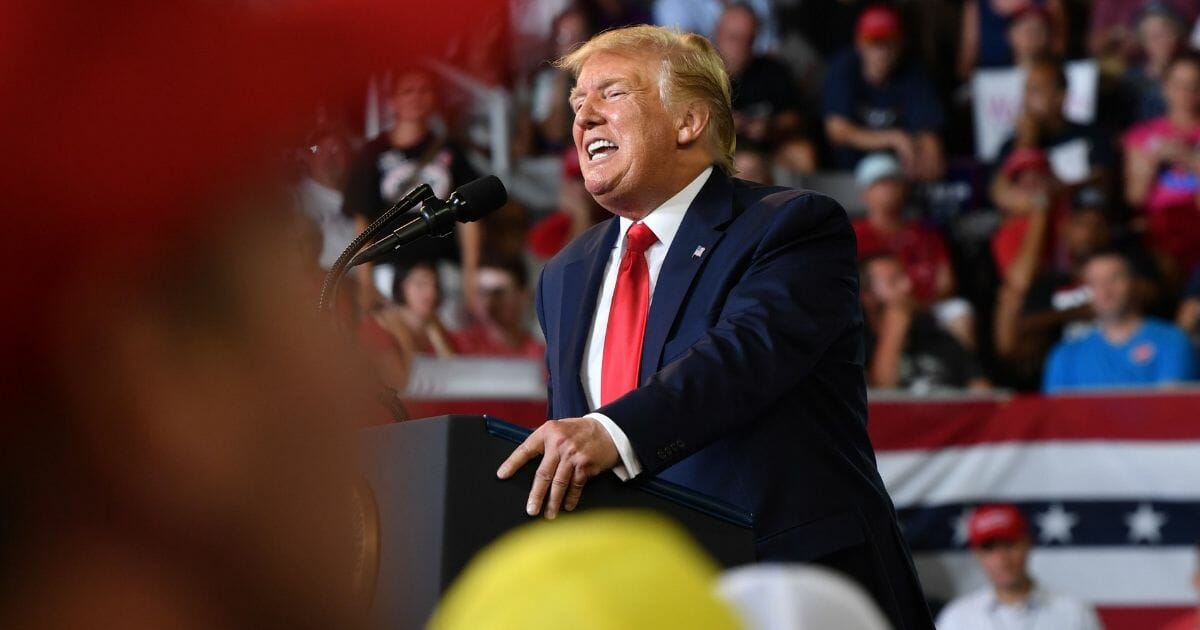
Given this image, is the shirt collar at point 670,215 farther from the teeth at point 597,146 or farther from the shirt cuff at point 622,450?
the shirt cuff at point 622,450

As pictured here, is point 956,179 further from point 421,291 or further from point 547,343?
point 547,343

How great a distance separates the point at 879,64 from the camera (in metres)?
7.32

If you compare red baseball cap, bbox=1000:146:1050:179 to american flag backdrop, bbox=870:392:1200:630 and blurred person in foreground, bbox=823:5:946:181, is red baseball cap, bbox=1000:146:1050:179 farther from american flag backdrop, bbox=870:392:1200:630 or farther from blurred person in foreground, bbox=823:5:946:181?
american flag backdrop, bbox=870:392:1200:630

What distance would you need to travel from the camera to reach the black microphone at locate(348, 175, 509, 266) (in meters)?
2.03

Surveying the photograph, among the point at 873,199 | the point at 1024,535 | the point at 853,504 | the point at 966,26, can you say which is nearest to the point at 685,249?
the point at 853,504

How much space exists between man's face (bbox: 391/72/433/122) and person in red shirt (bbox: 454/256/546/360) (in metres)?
5.12

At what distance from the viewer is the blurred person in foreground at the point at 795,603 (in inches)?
22.5

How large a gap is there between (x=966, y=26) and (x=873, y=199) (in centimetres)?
150

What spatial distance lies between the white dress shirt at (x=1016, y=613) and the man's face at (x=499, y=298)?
1.91 meters

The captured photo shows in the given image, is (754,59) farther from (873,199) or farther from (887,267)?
(887,267)

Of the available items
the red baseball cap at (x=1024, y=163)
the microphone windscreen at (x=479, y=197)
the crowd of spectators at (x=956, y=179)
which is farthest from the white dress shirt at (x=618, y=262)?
the red baseball cap at (x=1024, y=163)

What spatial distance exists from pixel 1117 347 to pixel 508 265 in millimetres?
2359

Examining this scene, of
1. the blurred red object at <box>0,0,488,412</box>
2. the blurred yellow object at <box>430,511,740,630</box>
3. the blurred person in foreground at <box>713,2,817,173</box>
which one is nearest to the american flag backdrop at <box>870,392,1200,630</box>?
the blurred person in foreground at <box>713,2,817,173</box>

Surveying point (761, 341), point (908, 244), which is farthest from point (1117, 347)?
point (761, 341)
